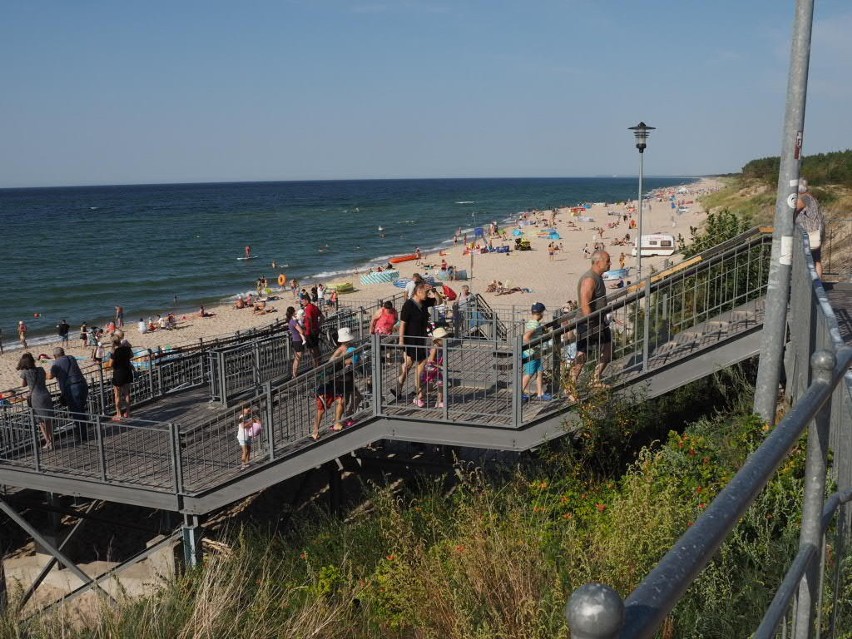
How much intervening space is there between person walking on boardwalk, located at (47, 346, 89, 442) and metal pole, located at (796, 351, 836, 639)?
12.0 metres

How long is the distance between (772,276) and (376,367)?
178 inches

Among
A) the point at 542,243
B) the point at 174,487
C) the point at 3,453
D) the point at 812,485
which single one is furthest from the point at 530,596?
the point at 542,243

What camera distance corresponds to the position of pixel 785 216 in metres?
8.30

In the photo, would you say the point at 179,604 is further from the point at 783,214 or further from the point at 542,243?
the point at 542,243

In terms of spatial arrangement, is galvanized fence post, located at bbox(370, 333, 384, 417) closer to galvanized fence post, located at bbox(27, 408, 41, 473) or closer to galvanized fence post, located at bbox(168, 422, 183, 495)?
galvanized fence post, located at bbox(168, 422, 183, 495)

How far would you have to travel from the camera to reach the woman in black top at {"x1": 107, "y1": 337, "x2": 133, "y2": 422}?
1318 centimetres

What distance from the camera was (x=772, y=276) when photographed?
27.7 feet

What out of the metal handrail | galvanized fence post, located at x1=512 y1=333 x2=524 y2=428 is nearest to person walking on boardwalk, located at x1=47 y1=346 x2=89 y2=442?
the metal handrail

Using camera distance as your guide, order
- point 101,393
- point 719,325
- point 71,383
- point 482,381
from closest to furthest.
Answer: point 719,325 → point 482,381 → point 71,383 → point 101,393

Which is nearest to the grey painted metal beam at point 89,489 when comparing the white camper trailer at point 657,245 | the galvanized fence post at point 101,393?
the galvanized fence post at point 101,393

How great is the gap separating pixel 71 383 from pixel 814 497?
12.6 meters

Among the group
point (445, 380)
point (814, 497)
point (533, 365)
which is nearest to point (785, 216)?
point (533, 365)

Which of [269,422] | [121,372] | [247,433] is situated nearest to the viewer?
[269,422]

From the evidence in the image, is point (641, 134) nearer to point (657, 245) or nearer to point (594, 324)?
point (594, 324)
